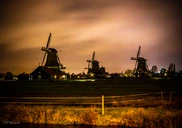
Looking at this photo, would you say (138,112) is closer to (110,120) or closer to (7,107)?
(110,120)

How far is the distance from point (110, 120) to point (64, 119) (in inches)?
135

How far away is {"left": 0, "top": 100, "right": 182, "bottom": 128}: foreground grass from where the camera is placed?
16719 mm

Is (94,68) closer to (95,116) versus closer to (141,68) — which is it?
(141,68)

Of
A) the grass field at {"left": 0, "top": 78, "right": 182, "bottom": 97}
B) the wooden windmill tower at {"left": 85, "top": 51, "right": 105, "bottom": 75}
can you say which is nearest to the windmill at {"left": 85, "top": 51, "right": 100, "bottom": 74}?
the wooden windmill tower at {"left": 85, "top": 51, "right": 105, "bottom": 75}

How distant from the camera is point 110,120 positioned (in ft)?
56.5

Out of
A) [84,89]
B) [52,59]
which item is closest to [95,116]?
[84,89]

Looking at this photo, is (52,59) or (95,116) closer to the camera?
(95,116)

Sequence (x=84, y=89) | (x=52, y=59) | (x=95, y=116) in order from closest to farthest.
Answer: (x=95, y=116) → (x=84, y=89) → (x=52, y=59)

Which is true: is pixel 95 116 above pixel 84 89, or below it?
below

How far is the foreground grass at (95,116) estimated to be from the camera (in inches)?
658

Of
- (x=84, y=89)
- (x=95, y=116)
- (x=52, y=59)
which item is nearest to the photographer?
(x=95, y=116)

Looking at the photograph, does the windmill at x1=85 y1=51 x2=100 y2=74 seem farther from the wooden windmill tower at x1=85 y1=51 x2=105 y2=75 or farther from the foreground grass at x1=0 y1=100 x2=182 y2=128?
the foreground grass at x1=0 y1=100 x2=182 y2=128

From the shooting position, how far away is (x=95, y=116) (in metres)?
17.6

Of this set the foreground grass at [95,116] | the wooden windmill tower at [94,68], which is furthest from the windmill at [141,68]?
the foreground grass at [95,116]
